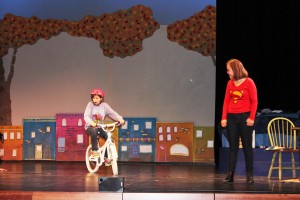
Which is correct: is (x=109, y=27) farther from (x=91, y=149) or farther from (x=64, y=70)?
(x=91, y=149)

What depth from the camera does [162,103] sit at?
10.7 meters

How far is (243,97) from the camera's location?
6539 mm

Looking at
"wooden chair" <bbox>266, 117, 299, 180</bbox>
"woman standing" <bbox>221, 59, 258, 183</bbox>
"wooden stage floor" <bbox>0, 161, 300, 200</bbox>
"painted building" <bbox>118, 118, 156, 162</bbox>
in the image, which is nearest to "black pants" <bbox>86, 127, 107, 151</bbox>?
"wooden stage floor" <bbox>0, 161, 300, 200</bbox>

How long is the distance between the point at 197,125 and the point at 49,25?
3.01 metres

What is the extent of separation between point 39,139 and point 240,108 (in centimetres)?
511

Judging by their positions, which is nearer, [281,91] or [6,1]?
[281,91]

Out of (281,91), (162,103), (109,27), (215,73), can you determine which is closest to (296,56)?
(281,91)

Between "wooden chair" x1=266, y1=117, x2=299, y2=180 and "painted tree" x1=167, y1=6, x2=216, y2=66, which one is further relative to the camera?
"painted tree" x1=167, y1=6, x2=216, y2=66

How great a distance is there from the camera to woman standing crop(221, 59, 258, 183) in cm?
650

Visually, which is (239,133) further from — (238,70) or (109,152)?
(109,152)

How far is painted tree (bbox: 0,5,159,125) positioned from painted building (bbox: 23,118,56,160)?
409 millimetres

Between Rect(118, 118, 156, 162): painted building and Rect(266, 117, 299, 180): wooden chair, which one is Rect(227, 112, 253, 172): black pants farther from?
Rect(118, 118, 156, 162): painted building

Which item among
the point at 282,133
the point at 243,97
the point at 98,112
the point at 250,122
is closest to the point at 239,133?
the point at 250,122

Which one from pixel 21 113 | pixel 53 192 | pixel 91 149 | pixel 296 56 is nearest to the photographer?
pixel 53 192
